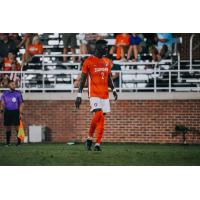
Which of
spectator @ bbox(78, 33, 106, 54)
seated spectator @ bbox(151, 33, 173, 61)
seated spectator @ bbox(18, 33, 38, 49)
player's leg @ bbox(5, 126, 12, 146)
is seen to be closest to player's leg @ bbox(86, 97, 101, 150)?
spectator @ bbox(78, 33, 106, 54)

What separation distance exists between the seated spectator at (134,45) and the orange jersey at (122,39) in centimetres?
9

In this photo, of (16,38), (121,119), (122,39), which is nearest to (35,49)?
(16,38)

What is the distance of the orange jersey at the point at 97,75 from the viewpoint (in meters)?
16.4

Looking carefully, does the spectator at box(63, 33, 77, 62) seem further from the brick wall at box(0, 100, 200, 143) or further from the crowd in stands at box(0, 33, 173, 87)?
the brick wall at box(0, 100, 200, 143)

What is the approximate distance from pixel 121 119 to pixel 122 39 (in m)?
1.72

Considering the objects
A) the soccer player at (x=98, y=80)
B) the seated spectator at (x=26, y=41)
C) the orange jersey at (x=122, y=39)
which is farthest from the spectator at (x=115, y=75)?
the soccer player at (x=98, y=80)

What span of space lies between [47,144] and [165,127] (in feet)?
8.40

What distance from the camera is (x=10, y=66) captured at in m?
20.1

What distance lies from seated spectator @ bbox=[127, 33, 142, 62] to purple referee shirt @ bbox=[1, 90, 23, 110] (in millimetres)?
2651

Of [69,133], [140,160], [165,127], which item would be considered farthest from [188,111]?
[140,160]

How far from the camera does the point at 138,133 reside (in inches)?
771

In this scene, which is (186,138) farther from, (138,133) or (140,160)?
(140,160)

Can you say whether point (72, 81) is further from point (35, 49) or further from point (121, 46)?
point (121, 46)

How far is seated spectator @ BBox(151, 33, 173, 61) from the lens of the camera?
1930 cm
